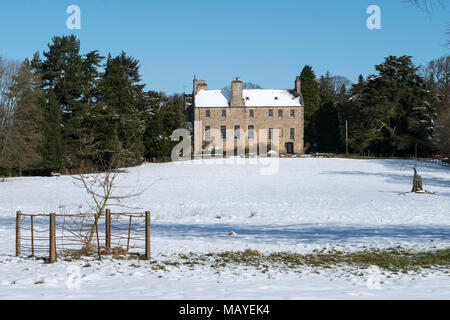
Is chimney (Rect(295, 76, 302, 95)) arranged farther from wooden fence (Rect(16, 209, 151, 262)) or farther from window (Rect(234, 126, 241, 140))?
→ wooden fence (Rect(16, 209, 151, 262))

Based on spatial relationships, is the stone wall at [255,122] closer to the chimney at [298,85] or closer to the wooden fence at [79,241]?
the chimney at [298,85]

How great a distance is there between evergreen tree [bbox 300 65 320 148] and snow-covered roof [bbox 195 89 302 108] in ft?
11.6

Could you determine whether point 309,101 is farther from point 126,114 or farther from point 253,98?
point 126,114

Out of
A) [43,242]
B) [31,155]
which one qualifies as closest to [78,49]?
[31,155]

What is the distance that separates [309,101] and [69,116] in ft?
116

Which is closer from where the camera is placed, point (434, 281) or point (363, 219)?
point (434, 281)

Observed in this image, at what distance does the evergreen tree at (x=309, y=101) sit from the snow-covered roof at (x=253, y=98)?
3.53 meters

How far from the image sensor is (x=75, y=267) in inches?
357

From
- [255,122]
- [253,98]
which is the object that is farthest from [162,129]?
[253,98]

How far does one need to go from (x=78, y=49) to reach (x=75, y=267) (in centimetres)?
3960

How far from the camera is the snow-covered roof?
2420 inches

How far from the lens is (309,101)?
65.2 m
